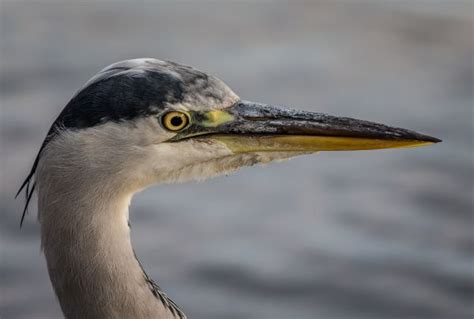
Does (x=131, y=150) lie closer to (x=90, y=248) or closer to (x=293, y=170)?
(x=90, y=248)

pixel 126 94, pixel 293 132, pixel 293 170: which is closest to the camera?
pixel 126 94

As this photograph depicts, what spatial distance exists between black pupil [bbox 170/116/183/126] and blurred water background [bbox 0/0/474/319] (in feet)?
9.01

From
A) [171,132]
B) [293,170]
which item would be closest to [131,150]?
[171,132]

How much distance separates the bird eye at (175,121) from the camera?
3541 millimetres

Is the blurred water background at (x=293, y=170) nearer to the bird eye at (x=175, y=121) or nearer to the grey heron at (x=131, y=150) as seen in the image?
the grey heron at (x=131, y=150)

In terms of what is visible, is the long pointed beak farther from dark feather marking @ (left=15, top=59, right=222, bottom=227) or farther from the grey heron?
dark feather marking @ (left=15, top=59, right=222, bottom=227)

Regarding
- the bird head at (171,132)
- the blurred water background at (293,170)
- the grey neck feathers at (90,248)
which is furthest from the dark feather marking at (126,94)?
the blurred water background at (293,170)

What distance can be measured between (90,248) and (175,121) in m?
0.48

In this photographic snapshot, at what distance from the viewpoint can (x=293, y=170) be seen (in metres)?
7.28

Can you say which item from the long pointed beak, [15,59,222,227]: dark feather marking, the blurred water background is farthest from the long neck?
the blurred water background

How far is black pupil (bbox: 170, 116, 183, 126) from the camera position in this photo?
140 inches

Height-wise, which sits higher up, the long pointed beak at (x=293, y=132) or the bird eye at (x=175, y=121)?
the long pointed beak at (x=293, y=132)

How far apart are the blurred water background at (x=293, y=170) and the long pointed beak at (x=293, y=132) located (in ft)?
8.48

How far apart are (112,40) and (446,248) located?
10.9 feet
